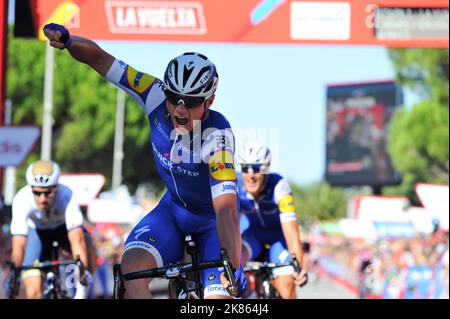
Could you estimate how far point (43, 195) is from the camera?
1086cm

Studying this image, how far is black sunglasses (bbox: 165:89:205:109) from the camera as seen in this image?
6.65m

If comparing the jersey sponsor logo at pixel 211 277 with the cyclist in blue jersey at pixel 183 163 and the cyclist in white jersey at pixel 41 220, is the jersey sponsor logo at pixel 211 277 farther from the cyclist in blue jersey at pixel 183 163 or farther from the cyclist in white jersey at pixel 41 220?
the cyclist in white jersey at pixel 41 220

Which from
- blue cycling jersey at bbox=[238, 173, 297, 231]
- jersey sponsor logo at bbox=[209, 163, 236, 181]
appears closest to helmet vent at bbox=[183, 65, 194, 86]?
jersey sponsor logo at bbox=[209, 163, 236, 181]

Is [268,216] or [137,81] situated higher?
[137,81]

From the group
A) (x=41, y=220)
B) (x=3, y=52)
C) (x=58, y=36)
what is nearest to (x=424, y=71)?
(x=3, y=52)

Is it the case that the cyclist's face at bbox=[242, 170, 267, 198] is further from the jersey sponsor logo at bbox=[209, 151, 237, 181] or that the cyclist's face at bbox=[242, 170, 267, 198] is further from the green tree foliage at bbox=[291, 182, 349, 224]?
the green tree foliage at bbox=[291, 182, 349, 224]

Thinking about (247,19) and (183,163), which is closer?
(183,163)

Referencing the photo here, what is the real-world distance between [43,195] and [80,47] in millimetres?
4005

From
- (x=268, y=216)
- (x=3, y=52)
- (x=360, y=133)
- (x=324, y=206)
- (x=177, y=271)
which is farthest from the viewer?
(x=324, y=206)

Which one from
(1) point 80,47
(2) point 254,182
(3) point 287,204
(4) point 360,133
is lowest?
(3) point 287,204

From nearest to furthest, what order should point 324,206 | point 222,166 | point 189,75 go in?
point 189,75, point 222,166, point 324,206

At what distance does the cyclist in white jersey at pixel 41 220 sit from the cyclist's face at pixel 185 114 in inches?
166

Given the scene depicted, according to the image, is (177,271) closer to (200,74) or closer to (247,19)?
(200,74)
